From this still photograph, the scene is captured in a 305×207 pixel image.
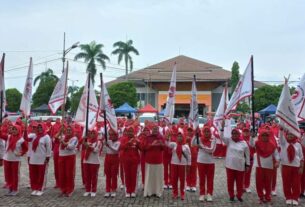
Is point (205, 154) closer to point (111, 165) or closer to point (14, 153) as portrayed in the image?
point (111, 165)

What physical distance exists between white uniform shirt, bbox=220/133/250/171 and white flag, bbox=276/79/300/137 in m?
1.01

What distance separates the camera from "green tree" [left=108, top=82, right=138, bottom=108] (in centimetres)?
4481

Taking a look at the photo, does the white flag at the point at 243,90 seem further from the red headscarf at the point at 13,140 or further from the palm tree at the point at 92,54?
the palm tree at the point at 92,54

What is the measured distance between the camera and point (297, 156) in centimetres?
943

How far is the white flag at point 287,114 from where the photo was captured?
9141 mm

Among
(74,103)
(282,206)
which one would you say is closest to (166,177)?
(282,206)

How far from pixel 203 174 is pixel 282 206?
1838 mm

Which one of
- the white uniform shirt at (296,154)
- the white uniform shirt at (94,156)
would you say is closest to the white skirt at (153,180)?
the white uniform shirt at (94,156)

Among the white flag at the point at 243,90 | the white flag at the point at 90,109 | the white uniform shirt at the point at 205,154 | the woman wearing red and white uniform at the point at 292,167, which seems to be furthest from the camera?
the white flag at the point at 90,109

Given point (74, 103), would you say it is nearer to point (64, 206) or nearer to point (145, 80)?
point (145, 80)

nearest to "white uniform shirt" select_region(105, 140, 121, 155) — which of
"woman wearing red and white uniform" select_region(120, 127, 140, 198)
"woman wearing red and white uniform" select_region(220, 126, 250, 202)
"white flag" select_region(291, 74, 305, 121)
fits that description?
"woman wearing red and white uniform" select_region(120, 127, 140, 198)

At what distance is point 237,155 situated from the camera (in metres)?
9.62

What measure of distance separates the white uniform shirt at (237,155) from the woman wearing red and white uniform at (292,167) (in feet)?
2.58

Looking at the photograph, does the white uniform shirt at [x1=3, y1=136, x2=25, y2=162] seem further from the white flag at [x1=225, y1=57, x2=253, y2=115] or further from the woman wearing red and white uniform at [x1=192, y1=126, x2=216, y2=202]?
the white flag at [x1=225, y1=57, x2=253, y2=115]
